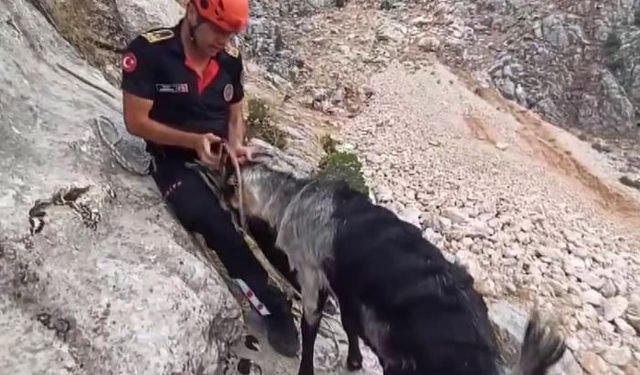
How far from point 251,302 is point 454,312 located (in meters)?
1.30

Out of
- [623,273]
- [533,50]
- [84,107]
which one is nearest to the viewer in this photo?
[84,107]

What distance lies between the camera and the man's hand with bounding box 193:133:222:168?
3.64 m

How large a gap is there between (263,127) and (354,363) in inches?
164

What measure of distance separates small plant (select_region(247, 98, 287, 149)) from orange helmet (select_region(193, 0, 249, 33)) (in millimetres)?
3914

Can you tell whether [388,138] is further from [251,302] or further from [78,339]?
[78,339]

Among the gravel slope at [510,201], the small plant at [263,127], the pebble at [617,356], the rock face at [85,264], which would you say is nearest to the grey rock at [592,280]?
the gravel slope at [510,201]

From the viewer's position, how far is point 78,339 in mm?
2945

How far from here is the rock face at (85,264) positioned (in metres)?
2.93

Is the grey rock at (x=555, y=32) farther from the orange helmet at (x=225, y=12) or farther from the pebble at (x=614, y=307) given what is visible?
the orange helmet at (x=225, y=12)

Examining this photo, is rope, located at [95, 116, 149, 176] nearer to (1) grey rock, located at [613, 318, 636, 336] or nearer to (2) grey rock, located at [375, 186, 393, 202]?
(2) grey rock, located at [375, 186, 393, 202]

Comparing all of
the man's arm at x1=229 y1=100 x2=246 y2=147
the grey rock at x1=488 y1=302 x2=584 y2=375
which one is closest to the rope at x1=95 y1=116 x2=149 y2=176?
the man's arm at x1=229 y1=100 x2=246 y2=147

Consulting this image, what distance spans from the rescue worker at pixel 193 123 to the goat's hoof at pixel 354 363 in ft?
1.06

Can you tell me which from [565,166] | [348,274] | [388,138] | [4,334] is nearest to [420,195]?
[388,138]

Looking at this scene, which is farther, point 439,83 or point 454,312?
point 439,83
